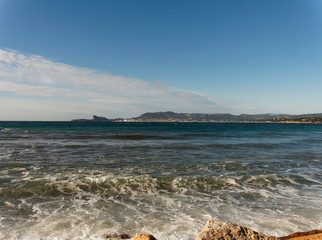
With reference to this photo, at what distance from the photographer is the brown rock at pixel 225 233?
373 cm

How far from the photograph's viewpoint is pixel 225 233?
380cm

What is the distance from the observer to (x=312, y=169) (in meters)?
13.3

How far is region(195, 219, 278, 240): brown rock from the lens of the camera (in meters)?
3.73

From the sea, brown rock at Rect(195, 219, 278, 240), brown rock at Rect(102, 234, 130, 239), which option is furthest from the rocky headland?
the sea

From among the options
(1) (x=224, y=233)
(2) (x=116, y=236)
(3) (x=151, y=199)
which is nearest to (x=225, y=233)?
(1) (x=224, y=233)

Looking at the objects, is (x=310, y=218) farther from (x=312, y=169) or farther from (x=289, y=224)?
(x=312, y=169)

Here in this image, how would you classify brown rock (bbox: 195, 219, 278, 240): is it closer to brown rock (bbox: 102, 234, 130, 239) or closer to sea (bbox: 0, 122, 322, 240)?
sea (bbox: 0, 122, 322, 240)

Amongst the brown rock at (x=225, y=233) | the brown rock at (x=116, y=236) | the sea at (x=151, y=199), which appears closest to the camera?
the brown rock at (x=225, y=233)

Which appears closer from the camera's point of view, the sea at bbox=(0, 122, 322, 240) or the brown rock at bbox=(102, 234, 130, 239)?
the brown rock at bbox=(102, 234, 130, 239)

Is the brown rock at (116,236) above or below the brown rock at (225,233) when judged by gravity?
below

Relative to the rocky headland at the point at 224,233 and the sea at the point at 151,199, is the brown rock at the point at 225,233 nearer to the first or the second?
the rocky headland at the point at 224,233

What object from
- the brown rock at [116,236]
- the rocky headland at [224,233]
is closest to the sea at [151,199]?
the brown rock at [116,236]

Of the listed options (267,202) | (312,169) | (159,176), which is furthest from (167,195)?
(312,169)

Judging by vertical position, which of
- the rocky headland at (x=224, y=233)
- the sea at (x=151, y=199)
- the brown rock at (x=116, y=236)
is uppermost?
the rocky headland at (x=224, y=233)
